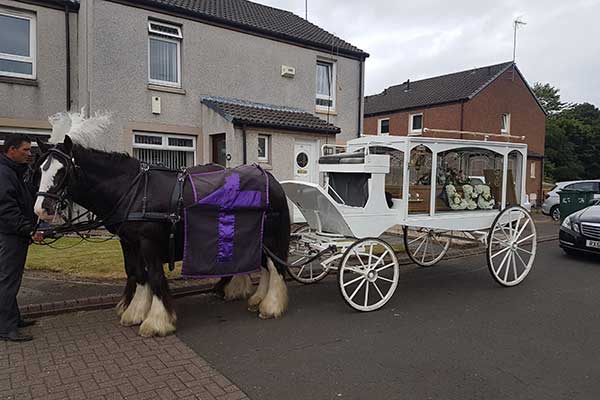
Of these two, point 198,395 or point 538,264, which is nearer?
point 198,395

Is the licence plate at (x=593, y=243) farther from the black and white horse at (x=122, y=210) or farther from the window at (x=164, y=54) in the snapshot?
the window at (x=164, y=54)

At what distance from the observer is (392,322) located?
5.21 metres

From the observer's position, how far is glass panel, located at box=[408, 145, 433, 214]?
623 cm

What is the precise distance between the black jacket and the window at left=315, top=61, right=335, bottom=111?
38.4 ft

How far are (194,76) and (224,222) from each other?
28.3ft

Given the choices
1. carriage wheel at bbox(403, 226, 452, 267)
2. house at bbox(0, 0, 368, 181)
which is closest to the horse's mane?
carriage wheel at bbox(403, 226, 452, 267)

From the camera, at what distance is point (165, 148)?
12125mm

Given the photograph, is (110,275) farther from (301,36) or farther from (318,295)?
(301,36)

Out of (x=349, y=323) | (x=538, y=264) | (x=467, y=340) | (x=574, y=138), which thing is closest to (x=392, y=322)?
(x=349, y=323)

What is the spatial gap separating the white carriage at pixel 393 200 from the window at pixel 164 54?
7.38m

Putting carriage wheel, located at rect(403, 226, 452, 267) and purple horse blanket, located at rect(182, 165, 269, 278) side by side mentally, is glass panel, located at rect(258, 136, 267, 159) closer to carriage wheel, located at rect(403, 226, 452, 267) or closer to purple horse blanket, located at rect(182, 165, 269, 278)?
carriage wheel, located at rect(403, 226, 452, 267)

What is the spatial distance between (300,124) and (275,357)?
9341 millimetres

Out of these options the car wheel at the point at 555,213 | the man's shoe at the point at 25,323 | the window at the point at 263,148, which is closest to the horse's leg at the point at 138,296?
the man's shoe at the point at 25,323

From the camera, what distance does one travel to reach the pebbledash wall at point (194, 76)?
10.9m
